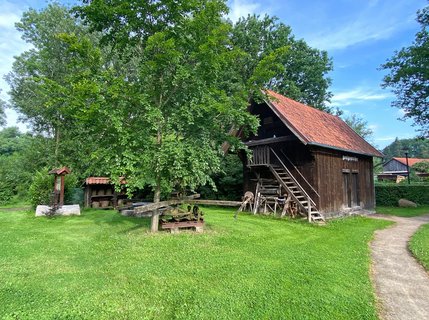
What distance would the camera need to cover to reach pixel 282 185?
13.5m

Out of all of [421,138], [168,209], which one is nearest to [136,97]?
[168,209]

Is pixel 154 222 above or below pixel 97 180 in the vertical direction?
below

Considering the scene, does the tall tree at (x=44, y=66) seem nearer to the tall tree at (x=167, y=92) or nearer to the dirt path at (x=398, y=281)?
the tall tree at (x=167, y=92)

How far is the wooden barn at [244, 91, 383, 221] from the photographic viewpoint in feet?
43.3

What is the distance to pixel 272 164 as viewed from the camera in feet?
48.8

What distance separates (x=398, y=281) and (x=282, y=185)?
317 inches

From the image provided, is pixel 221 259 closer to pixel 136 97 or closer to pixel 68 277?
pixel 68 277

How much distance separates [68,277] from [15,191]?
22408 millimetres

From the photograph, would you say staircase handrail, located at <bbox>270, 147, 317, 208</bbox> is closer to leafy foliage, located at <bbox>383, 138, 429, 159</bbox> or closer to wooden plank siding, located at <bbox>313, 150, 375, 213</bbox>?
wooden plank siding, located at <bbox>313, 150, 375, 213</bbox>

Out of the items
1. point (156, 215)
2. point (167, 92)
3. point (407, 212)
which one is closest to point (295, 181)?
point (156, 215)

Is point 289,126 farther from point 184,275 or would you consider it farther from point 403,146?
point 403,146

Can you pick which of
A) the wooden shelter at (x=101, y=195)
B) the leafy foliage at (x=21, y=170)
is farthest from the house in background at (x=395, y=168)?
the leafy foliage at (x=21, y=170)

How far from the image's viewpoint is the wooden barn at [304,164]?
43.3ft

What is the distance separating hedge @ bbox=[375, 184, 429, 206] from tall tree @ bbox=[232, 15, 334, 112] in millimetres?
12147
